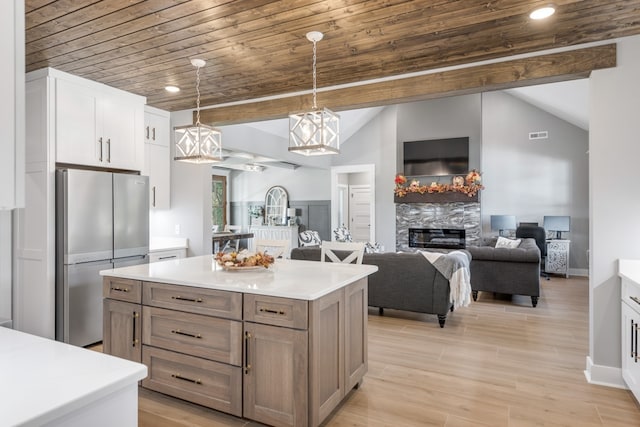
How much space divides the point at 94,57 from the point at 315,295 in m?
2.76

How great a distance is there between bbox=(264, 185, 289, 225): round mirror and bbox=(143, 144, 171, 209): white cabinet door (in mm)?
5043

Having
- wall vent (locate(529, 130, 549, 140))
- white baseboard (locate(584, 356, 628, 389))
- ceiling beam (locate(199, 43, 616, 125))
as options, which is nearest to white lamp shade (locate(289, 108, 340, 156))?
ceiling beam (locate(199, 43, 616, 125))

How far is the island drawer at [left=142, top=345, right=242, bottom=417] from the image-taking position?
7.41 feet

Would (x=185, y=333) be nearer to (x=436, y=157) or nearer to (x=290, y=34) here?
(x=290, y=34)

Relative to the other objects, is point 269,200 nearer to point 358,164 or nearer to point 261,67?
point 358,164

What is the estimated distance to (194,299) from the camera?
237cm

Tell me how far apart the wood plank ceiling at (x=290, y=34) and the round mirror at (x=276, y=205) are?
6276mm

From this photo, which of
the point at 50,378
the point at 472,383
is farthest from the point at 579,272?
the point at 50,378

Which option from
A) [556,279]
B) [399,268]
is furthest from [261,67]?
[556,279]

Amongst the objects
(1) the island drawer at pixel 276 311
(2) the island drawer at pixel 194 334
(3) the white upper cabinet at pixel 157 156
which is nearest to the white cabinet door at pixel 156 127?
(3) the white upper cabinet at pixel 157 156

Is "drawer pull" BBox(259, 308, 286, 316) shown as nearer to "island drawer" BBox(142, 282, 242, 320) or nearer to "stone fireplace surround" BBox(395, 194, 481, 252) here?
"island drawer" BBox(142, 282, 242, 320)

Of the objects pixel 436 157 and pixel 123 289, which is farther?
pixel 436 157

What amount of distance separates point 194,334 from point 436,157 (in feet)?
23.9

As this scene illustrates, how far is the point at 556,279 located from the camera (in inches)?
279
